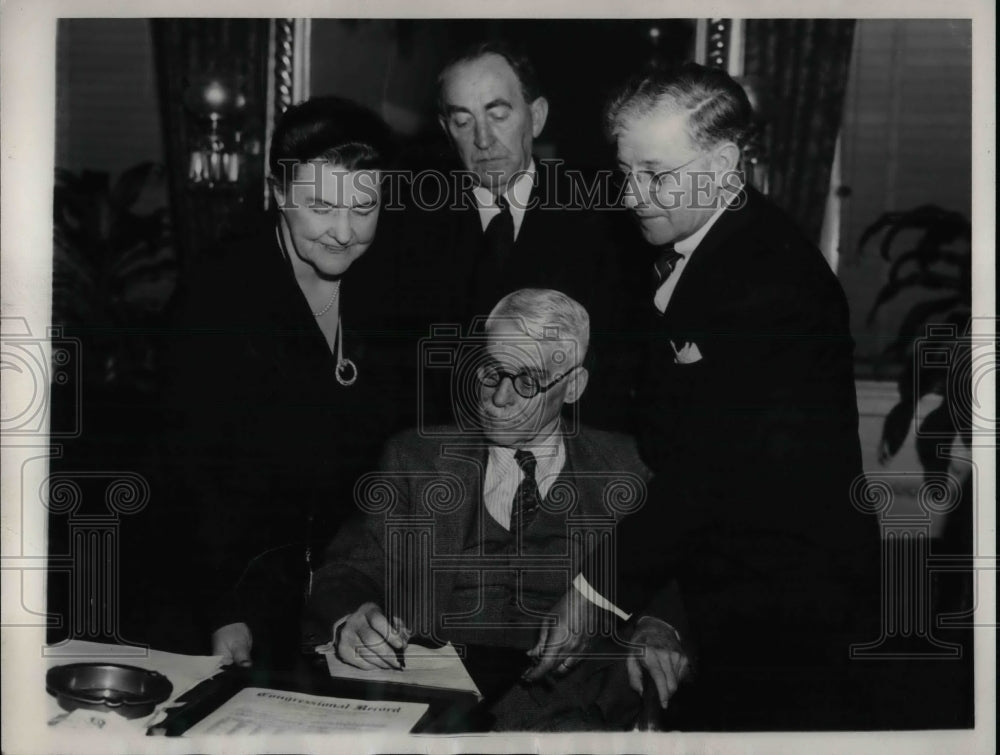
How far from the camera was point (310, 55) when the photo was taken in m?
2.11

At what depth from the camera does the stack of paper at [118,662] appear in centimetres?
210

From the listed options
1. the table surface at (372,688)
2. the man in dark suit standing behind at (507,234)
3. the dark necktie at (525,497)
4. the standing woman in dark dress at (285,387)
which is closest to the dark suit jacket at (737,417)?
the man in dark suit standing behind at (507,234)

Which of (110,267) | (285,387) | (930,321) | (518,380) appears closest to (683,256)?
(518,380)

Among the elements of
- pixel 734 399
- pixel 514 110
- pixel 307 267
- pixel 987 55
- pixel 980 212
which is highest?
pixel 987 55

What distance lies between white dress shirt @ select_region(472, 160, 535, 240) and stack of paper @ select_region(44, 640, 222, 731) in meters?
1.17

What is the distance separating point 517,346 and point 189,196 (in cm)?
81

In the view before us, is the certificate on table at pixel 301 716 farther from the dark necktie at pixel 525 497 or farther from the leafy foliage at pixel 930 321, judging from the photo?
the leafy foliage at pixel 930 321

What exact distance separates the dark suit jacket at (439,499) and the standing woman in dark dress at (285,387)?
Result: 2.2 inches

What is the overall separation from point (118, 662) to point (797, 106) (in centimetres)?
198

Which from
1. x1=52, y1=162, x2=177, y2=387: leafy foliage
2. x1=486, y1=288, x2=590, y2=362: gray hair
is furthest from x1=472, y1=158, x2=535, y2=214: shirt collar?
x1=52, y1=162, x2=177, y2=387: leafy foliage

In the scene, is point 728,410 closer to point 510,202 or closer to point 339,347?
point 510,202

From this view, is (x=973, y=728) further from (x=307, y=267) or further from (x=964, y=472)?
(x=307, y=267)

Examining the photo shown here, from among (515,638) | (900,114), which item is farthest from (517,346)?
(900,114)

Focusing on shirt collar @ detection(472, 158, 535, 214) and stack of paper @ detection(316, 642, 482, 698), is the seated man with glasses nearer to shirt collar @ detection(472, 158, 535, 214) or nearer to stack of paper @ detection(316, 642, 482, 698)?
stack of paper @ detection(316, 642, 482, 698)
